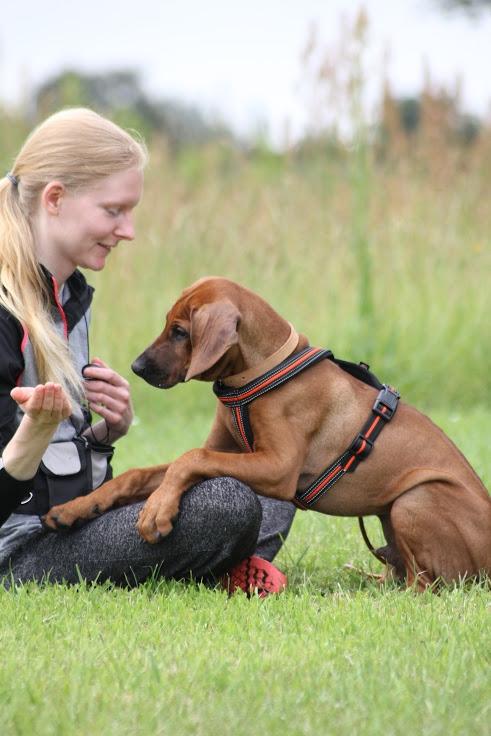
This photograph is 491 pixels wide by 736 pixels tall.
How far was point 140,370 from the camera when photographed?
12.6 feet

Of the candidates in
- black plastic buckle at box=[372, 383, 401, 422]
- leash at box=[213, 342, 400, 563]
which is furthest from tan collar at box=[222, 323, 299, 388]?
black plastic buckle at box=[372, 383, 401, 422]

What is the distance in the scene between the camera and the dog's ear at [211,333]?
3.67 meters

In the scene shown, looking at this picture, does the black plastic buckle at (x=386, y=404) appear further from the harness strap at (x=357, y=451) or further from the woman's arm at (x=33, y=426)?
the woman's arm at (x=33, y=426)

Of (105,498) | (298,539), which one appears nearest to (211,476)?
(105,498)

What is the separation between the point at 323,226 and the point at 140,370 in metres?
6.20

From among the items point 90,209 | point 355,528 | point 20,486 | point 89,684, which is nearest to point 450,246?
point 355,528

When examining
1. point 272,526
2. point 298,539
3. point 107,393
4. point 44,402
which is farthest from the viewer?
point 298,539

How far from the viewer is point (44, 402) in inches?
128

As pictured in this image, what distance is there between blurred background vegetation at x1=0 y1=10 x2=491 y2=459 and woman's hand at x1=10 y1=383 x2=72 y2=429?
428 cm

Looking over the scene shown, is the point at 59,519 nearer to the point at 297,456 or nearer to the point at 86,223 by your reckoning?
the point at 297,456

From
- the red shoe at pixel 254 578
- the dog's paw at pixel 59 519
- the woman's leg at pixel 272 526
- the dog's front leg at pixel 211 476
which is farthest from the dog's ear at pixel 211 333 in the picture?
the woman's leg at pixel 272 526

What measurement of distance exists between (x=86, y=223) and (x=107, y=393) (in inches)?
24.0

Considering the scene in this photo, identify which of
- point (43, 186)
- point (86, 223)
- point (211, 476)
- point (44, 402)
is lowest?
point (211, 476)

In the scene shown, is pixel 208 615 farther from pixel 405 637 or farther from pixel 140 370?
pixel 140 370
